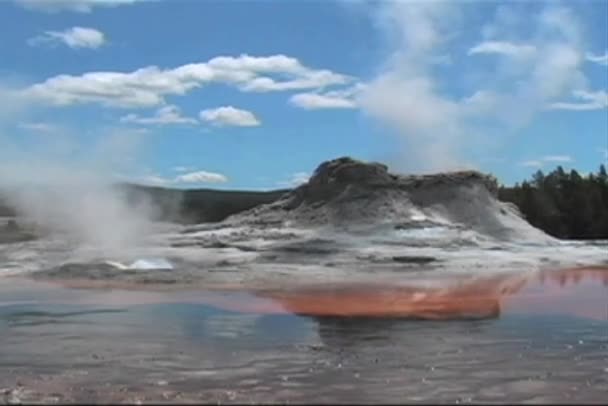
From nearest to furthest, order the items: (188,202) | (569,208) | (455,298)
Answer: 1. (455,298)
2. (569,208)
3. (188,202)

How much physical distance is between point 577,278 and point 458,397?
428 inches

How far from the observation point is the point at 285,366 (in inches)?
280

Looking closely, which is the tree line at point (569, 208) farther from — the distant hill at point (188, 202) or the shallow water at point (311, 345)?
the shallow water at point (311, 345)

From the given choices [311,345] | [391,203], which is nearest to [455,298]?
[311,345]

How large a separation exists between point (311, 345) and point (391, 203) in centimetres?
1283

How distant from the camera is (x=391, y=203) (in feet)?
68.8

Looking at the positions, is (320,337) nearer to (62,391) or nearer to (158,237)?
(62,391)

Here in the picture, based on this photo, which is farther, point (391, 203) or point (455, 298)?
point (391, 203)

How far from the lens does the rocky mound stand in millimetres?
20609

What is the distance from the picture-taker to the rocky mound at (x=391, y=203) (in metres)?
20.6

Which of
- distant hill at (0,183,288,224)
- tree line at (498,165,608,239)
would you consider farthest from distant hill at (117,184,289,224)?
tree line at (498,165,608,239)

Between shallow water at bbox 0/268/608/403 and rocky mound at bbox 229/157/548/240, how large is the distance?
6.63 meters

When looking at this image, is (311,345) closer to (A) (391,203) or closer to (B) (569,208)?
(A) (391,203)

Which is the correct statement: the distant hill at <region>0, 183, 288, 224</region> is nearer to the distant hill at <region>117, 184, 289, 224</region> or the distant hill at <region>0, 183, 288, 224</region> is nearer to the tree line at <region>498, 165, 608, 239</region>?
the distant hill at <region>117, 184, 289, 224</region>
